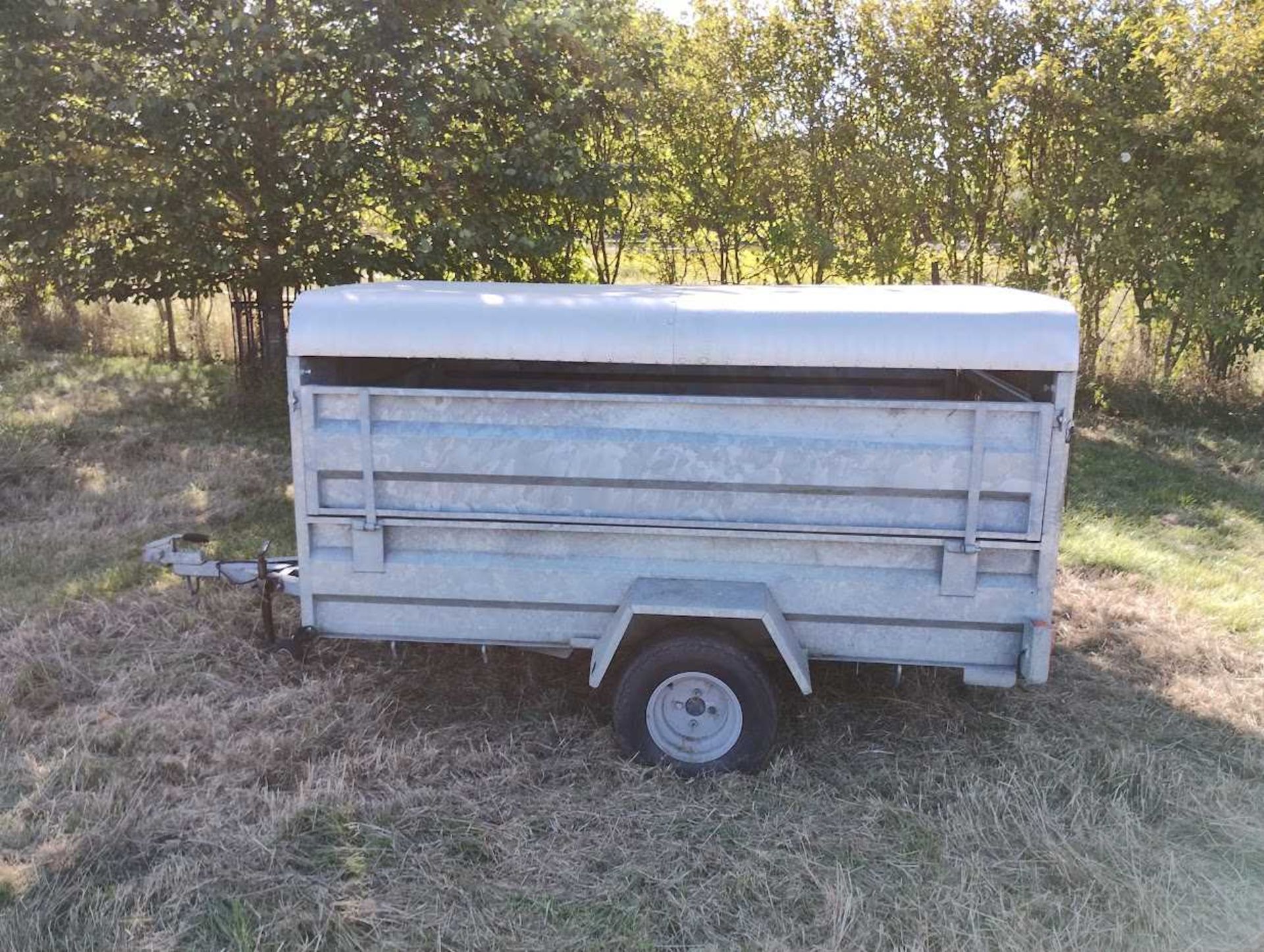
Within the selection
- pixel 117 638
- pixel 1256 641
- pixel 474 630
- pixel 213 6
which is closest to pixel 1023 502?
pixel 474 630

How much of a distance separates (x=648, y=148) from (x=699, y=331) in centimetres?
742

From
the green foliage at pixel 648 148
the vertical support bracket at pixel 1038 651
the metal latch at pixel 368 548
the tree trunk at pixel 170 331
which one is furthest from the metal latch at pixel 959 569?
the tree trunk at pixel 170 331

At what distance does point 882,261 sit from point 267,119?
5955 mm

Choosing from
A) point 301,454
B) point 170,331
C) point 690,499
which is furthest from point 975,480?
point 170,331

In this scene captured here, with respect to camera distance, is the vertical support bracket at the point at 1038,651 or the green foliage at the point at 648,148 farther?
the green foliage at the point at 648,148

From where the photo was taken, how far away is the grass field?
10.2 feet

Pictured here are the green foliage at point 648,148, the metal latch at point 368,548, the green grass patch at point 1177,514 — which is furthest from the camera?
the green foliage at point 648,148

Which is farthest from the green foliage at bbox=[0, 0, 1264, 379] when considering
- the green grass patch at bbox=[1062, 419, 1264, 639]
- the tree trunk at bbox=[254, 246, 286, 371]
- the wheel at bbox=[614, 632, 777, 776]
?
the wheel at bbox=[614, 632, 777, 776]

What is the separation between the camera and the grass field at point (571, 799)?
10.2 feet

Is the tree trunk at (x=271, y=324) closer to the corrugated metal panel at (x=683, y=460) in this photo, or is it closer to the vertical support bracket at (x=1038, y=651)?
the corrugated metal panel at (x=683, y=460)

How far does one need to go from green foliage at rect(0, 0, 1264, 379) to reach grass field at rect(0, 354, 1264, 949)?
13.0 ft

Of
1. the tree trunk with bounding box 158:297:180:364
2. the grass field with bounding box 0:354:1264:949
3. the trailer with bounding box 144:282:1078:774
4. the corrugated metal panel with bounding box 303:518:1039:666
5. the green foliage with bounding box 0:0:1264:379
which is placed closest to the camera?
the grass field with bounding box 0:354:1264:949

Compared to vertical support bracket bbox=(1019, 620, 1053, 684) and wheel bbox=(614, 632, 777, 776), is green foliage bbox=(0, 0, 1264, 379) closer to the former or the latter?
wheel bbox=(614, 632, 777, 776)

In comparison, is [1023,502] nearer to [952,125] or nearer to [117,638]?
[117,638]
